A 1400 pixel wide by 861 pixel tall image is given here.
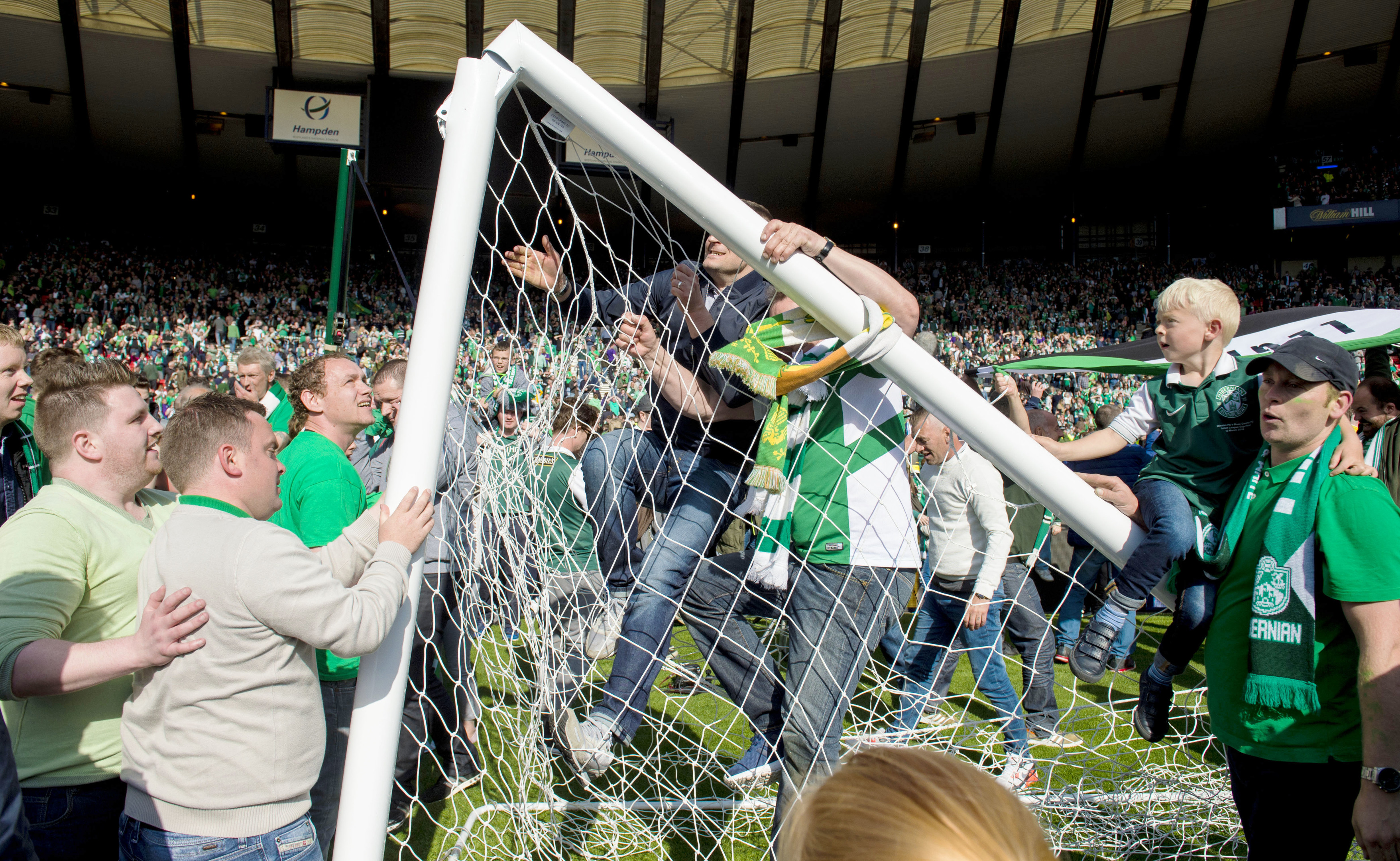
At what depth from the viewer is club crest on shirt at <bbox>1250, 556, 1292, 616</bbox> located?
6.35ft

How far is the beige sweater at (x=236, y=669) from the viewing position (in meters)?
1.67

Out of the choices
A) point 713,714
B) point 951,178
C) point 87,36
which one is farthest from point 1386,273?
point 87,36

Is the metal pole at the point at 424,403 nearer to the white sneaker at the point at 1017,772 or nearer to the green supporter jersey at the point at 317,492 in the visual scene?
the green supporter jersey at the point at 317,492

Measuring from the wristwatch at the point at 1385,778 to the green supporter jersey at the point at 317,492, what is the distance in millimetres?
2575

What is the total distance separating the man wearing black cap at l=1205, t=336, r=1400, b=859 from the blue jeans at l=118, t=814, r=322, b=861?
217 cm

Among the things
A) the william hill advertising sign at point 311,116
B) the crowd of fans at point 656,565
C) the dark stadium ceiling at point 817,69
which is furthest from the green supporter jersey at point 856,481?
the william hill advertising sign at point 311,116

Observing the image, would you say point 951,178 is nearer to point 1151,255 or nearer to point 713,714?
point 1151,255

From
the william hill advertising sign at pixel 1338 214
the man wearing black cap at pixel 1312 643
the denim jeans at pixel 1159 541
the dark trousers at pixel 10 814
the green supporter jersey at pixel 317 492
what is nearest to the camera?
the dark trousers at pixel 10 814

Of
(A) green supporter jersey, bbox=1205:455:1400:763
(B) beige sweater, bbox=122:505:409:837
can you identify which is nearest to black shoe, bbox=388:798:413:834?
(B) beige sweater, bbox=122:505:409:837

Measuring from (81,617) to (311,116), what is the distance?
21.3 m

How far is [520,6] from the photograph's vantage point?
1911cm

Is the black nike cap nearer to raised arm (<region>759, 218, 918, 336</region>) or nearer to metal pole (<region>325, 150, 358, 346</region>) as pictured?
raised arm (<region>759, 218, 918, 336</region>)

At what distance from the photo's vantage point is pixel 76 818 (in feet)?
6.07

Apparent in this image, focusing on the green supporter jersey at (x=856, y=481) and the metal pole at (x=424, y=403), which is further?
the green supporter jersey at (x=856, y=481)
